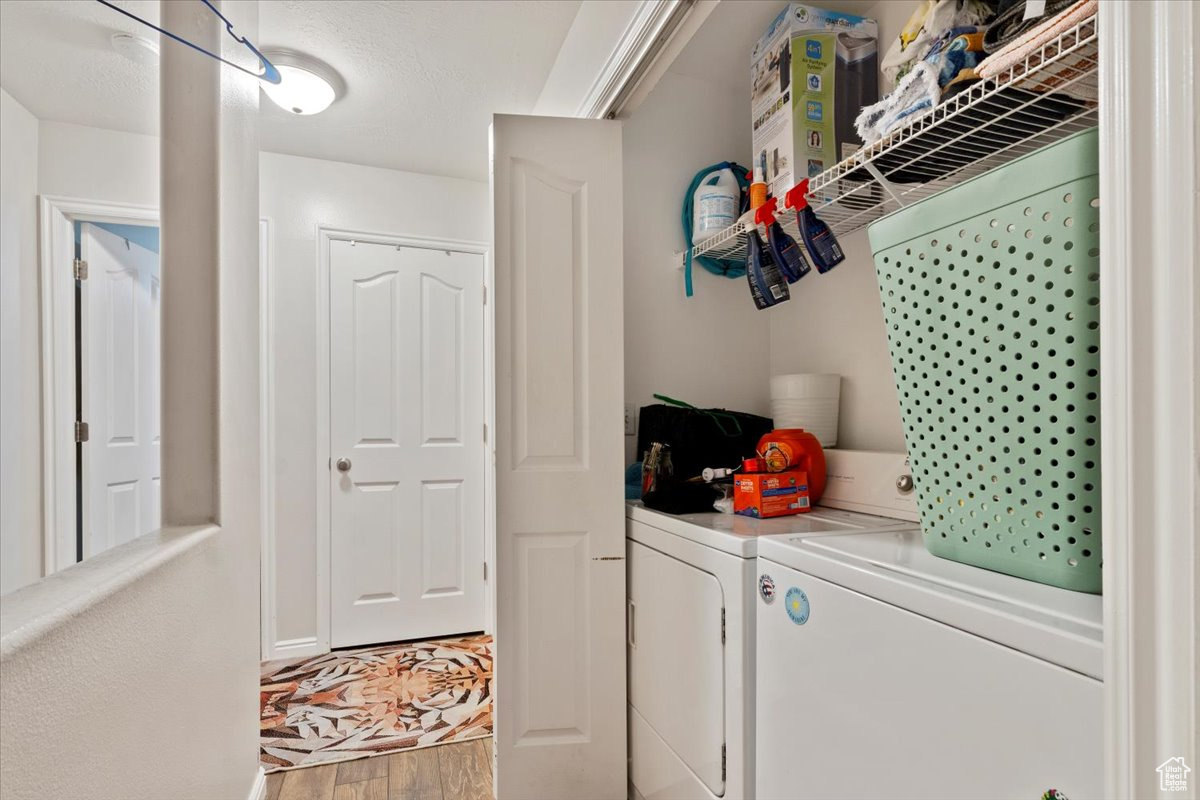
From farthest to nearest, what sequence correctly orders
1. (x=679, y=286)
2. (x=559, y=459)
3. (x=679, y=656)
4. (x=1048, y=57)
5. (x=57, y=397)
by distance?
(x=679, y=286) < (x=57, y=397) < (x=559, y=459) < (x=679, y=656) < (x=1048, y=57)

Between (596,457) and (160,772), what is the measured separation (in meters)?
1.17

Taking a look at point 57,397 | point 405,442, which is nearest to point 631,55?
point 57,397

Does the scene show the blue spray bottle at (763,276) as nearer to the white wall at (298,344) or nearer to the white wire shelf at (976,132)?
the white wire shelf at (976,132)

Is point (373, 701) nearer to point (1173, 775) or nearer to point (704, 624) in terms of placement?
point (704, 624)

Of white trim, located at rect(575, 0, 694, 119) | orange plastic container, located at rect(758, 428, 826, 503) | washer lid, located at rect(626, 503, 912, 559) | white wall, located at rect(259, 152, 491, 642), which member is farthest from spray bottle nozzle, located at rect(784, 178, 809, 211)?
white wall, located at rect(259, 152, 491, 642)

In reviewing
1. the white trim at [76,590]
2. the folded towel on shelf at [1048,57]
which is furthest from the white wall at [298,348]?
the folded towel on shelf at [1048,57]

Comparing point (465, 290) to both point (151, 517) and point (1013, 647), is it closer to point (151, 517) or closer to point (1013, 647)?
point (151, 517)

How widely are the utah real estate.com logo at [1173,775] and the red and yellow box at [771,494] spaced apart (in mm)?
1104

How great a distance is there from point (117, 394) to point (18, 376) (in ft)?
0.83

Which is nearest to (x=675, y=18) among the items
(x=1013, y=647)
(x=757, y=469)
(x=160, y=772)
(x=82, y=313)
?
(x=757, y=469)

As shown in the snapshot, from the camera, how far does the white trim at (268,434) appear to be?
2.85m

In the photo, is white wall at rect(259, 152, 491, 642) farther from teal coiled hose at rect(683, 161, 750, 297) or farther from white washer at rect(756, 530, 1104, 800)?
white washer at rect(756, 530, 1104, 800)

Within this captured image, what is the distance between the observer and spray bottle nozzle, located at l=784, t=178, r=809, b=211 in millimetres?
1425

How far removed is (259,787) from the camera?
175 centimetres
